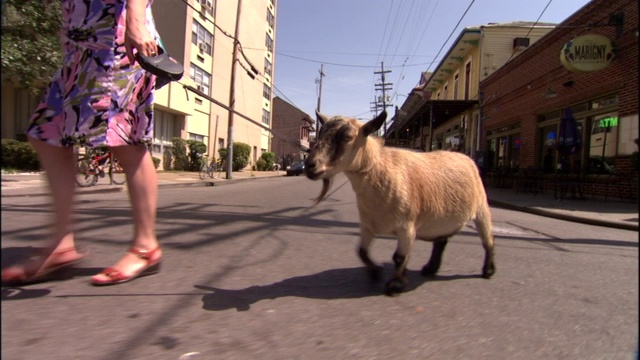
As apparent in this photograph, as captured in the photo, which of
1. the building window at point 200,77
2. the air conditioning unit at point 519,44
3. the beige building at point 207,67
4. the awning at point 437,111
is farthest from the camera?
the building window at point 200,77

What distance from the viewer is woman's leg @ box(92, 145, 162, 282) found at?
2457 millimetres

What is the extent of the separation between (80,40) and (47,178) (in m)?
0.69

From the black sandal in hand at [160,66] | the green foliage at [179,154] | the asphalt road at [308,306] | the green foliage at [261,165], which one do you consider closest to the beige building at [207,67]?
the green foliage at [179,154]

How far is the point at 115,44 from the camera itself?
215 centimetres

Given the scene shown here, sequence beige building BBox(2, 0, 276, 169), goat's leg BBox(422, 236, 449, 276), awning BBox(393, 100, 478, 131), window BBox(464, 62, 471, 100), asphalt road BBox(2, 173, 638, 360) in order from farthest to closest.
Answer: beige building BBox(2, 0, 276, 169) < window BBox(464, 62, 471, 100) < awning BBox(393, 100, 478, 131) < goat's leg BBox(422, 236, 449, 276) < asphalt road BBox(2, 173, 638, 360)

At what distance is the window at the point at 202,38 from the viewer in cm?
2920

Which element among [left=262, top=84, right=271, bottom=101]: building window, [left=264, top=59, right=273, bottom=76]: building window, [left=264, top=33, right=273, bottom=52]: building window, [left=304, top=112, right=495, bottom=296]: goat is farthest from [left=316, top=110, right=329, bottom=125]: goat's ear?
[left=264, top=33, right=273, bottom=52]: building window

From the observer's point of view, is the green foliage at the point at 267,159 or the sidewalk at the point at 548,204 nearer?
the sidewalk at the point at 548,204

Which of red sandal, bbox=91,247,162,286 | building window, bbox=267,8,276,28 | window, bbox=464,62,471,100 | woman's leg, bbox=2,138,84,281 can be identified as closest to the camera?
woman's leg, bbox=2,138,84,281

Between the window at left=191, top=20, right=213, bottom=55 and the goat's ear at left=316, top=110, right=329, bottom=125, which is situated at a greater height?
the window at left=191, top=20, right=213, bottom=55

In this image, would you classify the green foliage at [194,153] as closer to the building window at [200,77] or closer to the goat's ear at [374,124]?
the building window at [200,77]

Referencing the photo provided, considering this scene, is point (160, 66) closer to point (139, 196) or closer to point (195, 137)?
point (139, 196)

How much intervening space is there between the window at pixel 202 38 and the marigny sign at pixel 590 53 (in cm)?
2967

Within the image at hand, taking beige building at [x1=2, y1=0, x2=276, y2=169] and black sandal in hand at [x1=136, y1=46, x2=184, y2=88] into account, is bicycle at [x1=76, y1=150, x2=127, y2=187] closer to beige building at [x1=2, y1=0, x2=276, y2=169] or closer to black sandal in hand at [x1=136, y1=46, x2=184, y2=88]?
black sandal in hand at [x1=136, y1=46, x2=184, y2=88]
